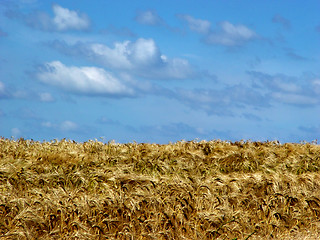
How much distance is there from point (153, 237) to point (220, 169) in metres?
5.97

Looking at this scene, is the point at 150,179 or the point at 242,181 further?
the point at 242,181

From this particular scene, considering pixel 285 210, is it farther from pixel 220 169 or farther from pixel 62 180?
pixel 62 180

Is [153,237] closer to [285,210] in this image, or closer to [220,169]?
[285,210]

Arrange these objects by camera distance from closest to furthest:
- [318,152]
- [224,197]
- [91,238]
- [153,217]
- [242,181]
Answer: [91,238]
[153,217]
[224,197]
[242,181]
[318,152]

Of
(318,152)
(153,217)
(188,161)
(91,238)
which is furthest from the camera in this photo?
(318,152)

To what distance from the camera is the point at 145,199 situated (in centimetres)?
793

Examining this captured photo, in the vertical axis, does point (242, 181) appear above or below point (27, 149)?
below

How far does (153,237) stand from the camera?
7258mm

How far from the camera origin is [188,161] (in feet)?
41.7

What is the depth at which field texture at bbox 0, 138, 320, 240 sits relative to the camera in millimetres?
7328

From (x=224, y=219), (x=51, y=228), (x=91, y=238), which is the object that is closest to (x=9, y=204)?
(x=51, y=228)

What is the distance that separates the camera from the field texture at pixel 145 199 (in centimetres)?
733

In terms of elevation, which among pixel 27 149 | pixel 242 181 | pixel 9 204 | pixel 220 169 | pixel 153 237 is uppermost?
pixel 27 149

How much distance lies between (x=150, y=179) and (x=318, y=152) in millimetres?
8260
